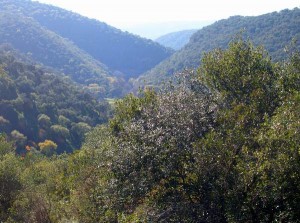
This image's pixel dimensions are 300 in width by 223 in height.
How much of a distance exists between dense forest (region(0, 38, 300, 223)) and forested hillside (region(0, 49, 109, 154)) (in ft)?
227

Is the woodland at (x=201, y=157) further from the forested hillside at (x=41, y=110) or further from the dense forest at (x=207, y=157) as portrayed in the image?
the forested hillside at (x=41, y=110)

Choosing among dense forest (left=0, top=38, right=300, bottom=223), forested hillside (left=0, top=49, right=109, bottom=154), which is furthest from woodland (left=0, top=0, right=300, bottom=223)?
forested hillside (left=0, top=49, right=109, bottom=154)

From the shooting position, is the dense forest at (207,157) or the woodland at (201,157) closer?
the dense forest at (207,157)

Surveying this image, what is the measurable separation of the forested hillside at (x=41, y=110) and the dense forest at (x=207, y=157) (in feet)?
227

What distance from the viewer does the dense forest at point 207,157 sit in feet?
36.4

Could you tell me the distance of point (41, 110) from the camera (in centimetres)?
10650

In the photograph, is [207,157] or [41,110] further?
[41,110]

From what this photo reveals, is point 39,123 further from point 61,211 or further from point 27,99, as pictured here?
point 61,211

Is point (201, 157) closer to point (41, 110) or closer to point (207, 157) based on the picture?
point (207, 157)

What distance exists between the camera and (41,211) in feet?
63.4

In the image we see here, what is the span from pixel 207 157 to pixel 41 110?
9951 centimetres

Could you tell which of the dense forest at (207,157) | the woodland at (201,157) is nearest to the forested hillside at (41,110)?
the woodland at (201,157)

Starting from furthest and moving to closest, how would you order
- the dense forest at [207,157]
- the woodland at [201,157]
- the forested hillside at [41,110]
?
the forested hillside at [41,110] < the woodland at [201,157] < the dense forest at [207,157]

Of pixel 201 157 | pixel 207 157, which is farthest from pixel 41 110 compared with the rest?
pixel 207 157
